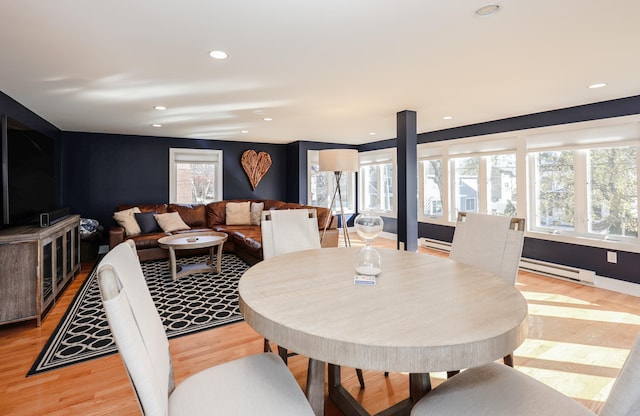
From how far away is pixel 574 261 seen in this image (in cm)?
407

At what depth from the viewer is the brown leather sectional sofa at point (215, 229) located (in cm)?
469

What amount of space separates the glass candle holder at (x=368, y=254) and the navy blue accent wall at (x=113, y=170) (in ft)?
18.5

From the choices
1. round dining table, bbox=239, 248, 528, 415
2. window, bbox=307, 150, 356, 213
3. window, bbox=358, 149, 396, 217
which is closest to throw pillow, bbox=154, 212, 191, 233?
window, bbox=307, 150, 356, 213

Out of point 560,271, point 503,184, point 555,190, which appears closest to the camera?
point 560,271

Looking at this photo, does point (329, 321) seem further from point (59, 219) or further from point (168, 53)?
point (59, 219)

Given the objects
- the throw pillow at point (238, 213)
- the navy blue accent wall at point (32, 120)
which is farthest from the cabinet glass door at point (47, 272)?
the throw pillow at point (238, 213)

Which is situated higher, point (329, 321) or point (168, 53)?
point (168, 53)

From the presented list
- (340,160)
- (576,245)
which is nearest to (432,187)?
(576,245)

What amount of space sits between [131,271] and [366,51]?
2165 mm

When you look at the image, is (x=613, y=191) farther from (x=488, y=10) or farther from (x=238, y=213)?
(x=238, y=213)

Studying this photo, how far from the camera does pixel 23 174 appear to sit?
3.32 m

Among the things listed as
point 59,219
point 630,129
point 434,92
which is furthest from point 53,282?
point 630,129

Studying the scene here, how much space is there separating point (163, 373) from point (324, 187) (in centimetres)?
683

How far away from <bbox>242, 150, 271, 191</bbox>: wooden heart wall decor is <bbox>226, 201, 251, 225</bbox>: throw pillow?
0.90 meters
